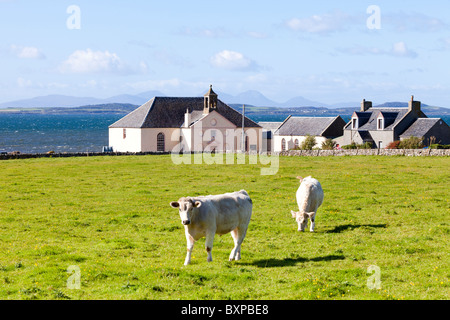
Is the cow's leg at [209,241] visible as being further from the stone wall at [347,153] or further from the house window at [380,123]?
the house window at [380,123]

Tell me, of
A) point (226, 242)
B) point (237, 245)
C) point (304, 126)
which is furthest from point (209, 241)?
point (304, 126)

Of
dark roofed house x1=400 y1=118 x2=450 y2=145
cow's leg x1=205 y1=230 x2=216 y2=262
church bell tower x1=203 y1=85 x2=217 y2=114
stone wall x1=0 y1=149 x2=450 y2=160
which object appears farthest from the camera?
church bell tower x1=203 y1=85 x2=217 y2=114

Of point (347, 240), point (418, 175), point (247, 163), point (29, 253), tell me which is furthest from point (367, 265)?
point (247, 163)

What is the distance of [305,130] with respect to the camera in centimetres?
9512

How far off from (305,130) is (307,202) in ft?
243

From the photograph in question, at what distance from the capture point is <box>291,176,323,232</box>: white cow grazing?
2147cm

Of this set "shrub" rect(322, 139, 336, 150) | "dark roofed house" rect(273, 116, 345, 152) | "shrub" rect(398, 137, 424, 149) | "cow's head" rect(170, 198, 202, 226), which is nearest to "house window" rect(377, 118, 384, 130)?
"shrub" rect(322, 139, 336, 150)

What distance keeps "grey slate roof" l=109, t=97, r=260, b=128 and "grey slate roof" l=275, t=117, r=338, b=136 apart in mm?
6719

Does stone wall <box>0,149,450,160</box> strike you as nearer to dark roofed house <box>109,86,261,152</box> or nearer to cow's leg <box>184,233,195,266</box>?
dark roofed house <box>109,86,261,152</box>

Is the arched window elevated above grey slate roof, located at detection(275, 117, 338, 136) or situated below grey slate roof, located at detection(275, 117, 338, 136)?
below

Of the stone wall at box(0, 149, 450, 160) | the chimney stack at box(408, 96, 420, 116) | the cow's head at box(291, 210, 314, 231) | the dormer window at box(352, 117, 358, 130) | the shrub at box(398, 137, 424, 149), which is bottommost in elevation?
the cow's head at box(291, 210, 314, 231)

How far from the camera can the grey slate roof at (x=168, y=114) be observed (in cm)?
9106

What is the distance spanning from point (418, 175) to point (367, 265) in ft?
83.6
